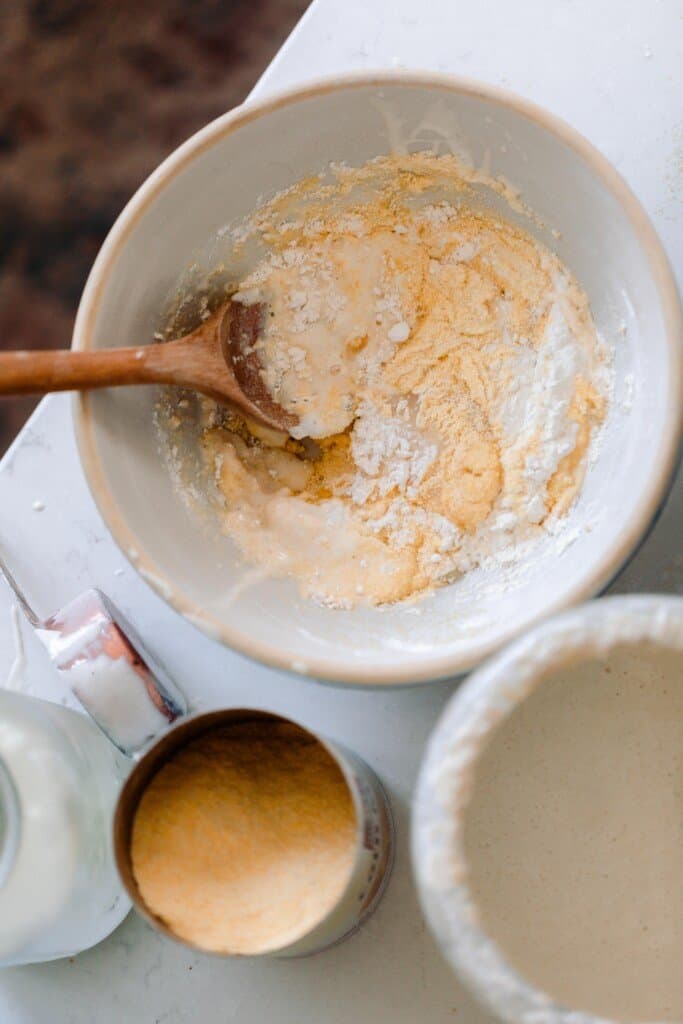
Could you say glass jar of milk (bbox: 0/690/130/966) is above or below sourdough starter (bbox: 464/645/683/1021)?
above

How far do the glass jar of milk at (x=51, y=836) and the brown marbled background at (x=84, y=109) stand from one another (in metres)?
0.57

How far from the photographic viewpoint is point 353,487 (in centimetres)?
85

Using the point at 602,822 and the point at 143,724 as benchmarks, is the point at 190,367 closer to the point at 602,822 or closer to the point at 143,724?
the point at 143,724

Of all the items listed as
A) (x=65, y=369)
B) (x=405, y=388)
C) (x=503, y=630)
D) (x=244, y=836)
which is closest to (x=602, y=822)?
(x=503, y=630)

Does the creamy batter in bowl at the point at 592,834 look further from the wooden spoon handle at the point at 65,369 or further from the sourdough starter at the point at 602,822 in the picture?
the wooden spoon handle at the point at 65,369

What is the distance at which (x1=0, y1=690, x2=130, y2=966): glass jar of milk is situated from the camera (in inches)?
29.4

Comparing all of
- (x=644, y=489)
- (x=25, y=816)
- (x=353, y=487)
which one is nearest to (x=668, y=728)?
(x=644, y=489)

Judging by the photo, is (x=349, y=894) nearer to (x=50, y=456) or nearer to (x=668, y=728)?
(x=668, y=728)

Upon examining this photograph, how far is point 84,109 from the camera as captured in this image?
1.29 metres

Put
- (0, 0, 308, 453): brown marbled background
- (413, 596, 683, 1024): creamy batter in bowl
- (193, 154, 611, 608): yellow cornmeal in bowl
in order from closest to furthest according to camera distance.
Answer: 1. (413, 596, 683, 1024): creamy batter in bowl
2. (193, 154, 611, 608): yellow cornmeal in bowl
3. (0, 0, 308, 453): brown marbled background

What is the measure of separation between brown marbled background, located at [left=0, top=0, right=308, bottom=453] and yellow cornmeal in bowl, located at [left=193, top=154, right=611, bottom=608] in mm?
509

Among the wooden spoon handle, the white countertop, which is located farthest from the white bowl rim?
the white countertop

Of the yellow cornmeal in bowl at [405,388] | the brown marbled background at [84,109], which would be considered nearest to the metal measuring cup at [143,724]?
the yellow cornmeal in bowl at [405,388]

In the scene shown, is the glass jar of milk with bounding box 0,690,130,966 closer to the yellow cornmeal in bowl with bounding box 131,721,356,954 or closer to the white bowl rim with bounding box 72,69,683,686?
the yellow cornmeal in bowl with bounding box 131,721,356,954
